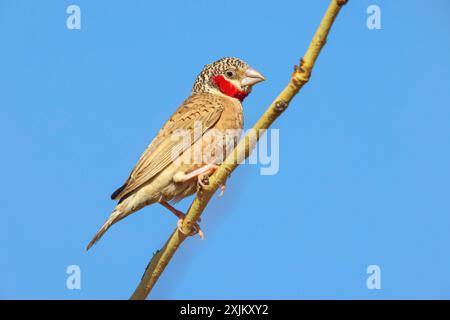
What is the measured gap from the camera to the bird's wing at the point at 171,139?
6.55m

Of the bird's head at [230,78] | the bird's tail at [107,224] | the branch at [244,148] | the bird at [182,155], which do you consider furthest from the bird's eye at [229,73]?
the branch at [244,148]

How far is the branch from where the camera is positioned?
371 cm

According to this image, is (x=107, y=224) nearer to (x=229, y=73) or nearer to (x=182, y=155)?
(x=182, y=155)

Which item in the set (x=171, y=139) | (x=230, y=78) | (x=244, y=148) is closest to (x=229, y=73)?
(x=230, y=78)

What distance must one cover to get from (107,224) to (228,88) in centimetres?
254

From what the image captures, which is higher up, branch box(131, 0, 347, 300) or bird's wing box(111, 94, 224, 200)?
bird's wing box(111, 94, 224, 200)

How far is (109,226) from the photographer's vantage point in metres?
6.23

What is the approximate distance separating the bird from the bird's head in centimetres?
10

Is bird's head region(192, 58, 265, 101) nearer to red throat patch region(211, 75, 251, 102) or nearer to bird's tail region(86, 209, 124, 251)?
red throat patch region(211, 75, 251, 102)

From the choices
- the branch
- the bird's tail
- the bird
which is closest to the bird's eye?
the bird

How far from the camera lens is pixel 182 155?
659 centimetres

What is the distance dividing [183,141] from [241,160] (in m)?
2.36
